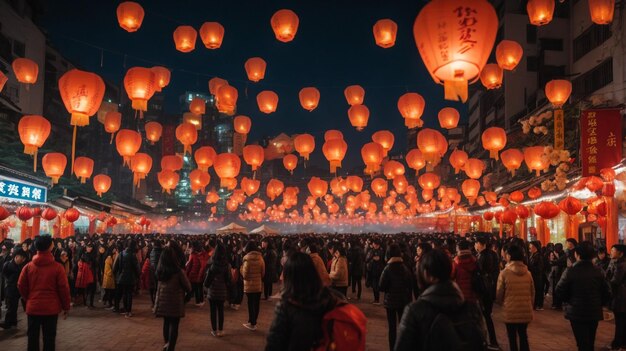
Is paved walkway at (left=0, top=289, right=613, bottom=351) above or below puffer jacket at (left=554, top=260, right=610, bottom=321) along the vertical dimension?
below

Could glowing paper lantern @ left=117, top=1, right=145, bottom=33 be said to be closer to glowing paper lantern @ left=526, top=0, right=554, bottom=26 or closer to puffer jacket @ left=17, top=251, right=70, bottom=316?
puffer jacket @ left=17, top=251, right=70, bottom=316

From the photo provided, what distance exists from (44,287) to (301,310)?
4406 mm

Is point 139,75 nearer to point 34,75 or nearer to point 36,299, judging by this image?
point 34,75

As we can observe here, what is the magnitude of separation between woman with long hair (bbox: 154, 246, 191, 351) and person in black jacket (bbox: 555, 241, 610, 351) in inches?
199

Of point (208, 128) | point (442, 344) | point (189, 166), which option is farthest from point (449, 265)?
point (208, 128)

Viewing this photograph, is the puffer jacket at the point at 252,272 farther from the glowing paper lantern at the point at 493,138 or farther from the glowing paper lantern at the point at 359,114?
the glowing paper lantern at the point at 493,138

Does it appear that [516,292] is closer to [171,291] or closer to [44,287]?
[171,291]

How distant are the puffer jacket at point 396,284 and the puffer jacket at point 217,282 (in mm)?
2872

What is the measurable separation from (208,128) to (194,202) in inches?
807

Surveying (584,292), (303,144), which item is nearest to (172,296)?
(584,292)

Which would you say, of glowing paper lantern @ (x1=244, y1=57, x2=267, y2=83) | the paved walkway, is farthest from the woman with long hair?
glowing paper lantern @ (x1=244, y1=57, x2=267, y2=83)

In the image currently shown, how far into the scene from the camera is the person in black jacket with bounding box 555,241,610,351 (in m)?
6.06

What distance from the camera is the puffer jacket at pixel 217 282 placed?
8.52 metres

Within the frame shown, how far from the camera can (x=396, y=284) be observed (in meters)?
7.40
